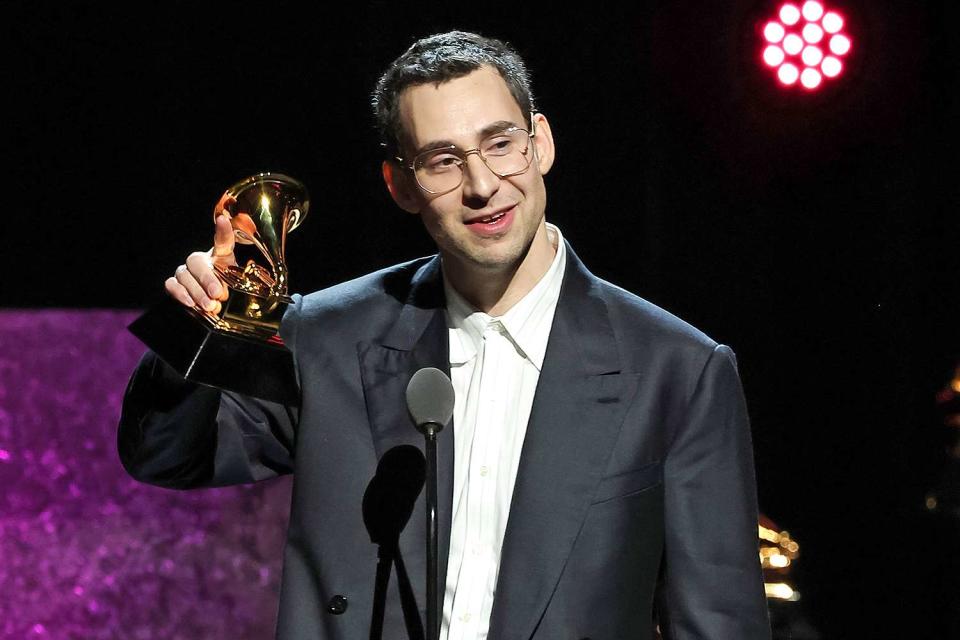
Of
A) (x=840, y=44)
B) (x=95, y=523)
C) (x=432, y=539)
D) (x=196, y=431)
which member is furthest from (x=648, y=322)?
(x=95, y=523)

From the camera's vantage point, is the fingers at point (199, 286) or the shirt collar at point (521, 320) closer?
the fingers at point (199, 286)

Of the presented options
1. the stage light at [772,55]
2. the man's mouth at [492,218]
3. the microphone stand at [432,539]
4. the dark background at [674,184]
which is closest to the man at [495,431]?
the man's mouth at [492,218]

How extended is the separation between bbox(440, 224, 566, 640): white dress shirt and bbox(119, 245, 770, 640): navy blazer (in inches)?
1.6

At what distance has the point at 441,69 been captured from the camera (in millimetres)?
2299

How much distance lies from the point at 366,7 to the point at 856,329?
1.84 metres

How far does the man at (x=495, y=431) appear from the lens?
2.12 m

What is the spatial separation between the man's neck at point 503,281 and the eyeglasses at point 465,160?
0.18 metres

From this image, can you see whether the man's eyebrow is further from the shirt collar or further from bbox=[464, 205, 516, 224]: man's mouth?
the shirt collar

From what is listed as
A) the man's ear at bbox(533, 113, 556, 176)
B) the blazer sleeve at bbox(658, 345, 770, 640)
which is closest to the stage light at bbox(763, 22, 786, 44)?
the man's ear at bbox(533, 113, 556, 176)

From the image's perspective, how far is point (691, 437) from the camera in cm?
221

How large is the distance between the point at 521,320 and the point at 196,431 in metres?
0.62

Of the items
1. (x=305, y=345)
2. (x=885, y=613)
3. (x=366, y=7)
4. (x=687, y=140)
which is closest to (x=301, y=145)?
(x=366, y=7)

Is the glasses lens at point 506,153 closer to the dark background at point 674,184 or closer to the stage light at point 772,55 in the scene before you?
the dark background at point 674,184

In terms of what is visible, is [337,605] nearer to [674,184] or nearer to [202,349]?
[202,349]
